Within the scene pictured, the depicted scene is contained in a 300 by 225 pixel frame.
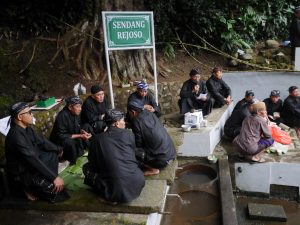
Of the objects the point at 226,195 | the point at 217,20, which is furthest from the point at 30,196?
the point at 217,20

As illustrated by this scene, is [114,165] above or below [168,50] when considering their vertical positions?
below

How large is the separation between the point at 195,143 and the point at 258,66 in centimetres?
502

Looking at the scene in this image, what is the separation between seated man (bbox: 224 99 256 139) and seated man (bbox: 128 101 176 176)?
11.1 ft

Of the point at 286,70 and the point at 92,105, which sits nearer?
the point at 92,105

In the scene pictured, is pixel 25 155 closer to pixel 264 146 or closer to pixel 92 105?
pixel 92 105

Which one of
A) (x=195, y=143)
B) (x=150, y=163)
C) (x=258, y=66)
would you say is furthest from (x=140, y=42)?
(x=258, y=66)

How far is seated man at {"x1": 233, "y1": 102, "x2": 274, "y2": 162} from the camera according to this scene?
7.04m

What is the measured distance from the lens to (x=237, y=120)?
27.3 feet

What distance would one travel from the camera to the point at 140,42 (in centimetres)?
749

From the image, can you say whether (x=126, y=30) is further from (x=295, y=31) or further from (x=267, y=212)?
(x=295, y=31)

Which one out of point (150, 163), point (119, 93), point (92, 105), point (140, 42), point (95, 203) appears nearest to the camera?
point (95, 203)

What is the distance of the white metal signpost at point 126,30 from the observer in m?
7.04

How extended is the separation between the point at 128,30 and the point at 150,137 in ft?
9.96

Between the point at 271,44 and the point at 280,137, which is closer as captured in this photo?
the point at 280,137
